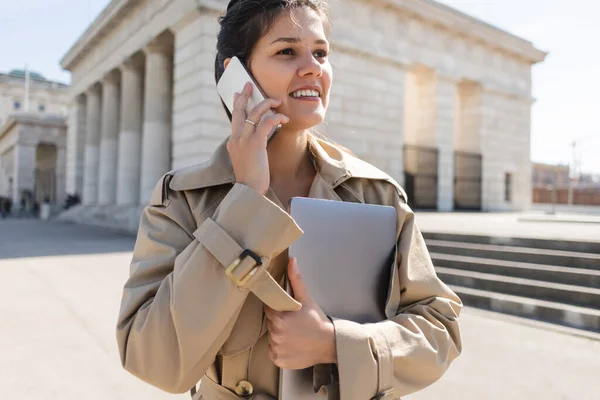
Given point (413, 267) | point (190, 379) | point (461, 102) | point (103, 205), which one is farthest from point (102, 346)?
point (461, 102)

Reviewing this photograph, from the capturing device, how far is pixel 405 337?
4.25ft

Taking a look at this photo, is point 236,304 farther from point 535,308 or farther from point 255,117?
point 535,308

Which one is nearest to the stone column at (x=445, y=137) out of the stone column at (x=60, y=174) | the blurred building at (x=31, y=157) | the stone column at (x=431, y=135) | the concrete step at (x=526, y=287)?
the stone column at (x=431, y=135)

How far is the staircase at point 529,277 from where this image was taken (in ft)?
17.4

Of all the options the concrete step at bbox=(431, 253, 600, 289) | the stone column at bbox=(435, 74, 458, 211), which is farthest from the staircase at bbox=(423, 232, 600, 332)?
the stone column at bbox=(435, 74, 458, 211)

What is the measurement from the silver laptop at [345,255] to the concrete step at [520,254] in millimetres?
6070

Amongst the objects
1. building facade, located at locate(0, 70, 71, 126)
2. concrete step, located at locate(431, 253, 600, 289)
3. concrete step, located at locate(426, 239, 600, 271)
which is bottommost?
concrete step, located at locate(431, 253, 600, 289)

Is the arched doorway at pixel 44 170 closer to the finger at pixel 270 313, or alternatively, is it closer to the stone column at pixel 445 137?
the stone column at pixel 445 137

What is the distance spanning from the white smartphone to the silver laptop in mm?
327

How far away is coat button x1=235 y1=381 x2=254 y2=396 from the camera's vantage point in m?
1.32

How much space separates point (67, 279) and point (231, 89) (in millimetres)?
7300

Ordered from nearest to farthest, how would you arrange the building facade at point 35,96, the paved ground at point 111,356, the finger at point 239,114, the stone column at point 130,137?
the finger at point 239,114
the paved ground at point 111,356
the stone column at point 130,137
the building facade at point 35,96

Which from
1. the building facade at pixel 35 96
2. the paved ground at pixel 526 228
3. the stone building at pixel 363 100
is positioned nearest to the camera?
the paved ground at pixel 526 228

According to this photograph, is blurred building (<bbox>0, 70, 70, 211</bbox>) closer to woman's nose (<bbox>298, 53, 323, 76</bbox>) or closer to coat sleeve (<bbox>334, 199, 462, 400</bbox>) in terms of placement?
woman's nose (<bbox>298, 53, 323, 76</bbox>)
